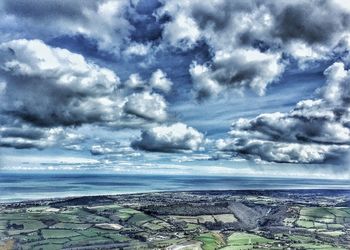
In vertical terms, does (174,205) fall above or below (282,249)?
above

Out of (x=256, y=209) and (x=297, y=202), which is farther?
(x=297, y=202)

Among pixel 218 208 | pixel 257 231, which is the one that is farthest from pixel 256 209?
pixel 257 231

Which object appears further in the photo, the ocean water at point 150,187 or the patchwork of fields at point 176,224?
the ocean water at point 150,187

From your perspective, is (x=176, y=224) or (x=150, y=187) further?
(x=150, y=187)

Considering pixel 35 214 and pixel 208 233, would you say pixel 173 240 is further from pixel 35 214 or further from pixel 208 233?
pixel 35 214

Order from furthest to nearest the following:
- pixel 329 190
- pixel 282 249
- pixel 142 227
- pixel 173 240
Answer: pixel 329 190 < pixel 142 227 < pixel 173 240 < pixel 282 249

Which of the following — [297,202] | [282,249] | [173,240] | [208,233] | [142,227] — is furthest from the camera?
[297,202]

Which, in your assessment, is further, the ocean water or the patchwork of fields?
the ocean water
